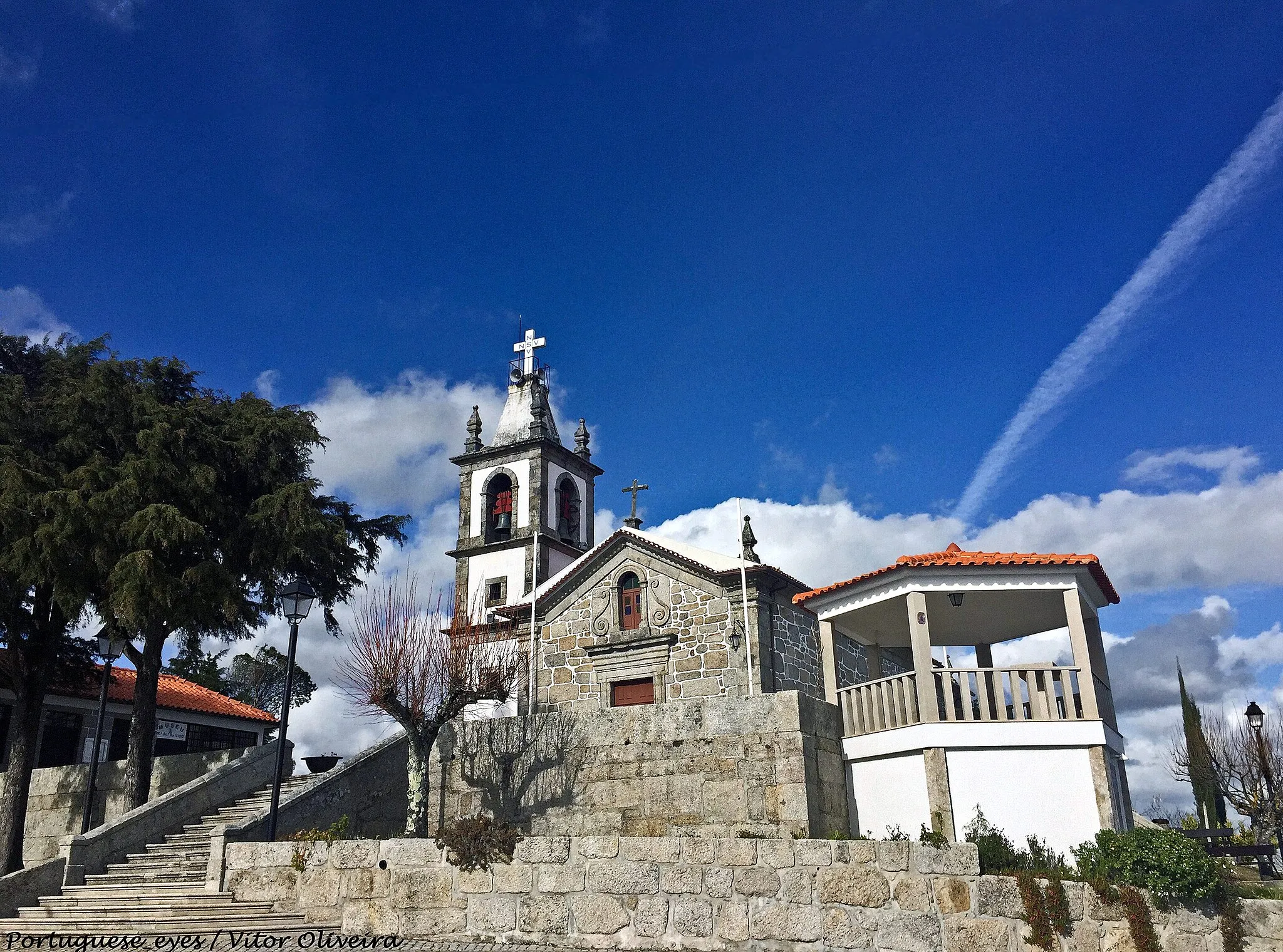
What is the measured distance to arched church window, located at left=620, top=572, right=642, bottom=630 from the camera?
2503 cm

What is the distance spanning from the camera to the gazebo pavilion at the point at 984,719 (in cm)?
1266

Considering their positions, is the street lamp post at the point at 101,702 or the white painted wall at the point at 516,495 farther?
the white painted wall at the point at 516,495

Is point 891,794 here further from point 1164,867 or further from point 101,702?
point 101,702

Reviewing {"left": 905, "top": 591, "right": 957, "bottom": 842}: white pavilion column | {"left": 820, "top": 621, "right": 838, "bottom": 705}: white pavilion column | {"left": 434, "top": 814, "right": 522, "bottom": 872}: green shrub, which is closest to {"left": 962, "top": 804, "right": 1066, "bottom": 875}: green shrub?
{"left": 905, "top": 591, "right": 957, "bottom": 842}: white pavilion column

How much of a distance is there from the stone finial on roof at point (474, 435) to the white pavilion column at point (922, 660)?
2261 cm

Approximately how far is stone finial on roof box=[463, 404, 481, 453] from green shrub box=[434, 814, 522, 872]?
73.7ft

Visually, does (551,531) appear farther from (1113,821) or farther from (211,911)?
(1113,821)

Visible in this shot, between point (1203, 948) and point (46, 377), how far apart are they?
2295 centimetres

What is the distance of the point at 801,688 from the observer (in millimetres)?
24109

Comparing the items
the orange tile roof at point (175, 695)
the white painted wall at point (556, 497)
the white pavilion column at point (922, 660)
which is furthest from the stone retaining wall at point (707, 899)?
the white painted wall at point (556, 497)

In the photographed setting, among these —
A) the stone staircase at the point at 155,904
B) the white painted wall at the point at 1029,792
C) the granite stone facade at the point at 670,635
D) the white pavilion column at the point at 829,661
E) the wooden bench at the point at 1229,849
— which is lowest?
the stone staircase at the point at 155,904

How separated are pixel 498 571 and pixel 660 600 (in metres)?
8.57

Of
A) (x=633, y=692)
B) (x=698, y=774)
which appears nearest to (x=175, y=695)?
(x=633, y=692)

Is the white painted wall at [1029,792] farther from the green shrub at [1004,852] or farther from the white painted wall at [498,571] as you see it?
the white painted wall at [498,571]
